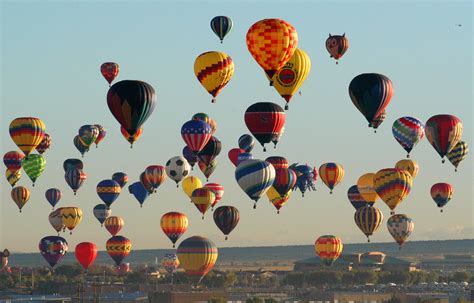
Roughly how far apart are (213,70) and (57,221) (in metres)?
47.7

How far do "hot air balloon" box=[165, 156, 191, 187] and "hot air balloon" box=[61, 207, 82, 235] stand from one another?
64.3 feet

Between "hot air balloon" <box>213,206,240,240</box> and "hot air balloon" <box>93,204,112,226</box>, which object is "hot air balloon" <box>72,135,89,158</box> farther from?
"hot air balloon" <box>213,206,240,240</box>

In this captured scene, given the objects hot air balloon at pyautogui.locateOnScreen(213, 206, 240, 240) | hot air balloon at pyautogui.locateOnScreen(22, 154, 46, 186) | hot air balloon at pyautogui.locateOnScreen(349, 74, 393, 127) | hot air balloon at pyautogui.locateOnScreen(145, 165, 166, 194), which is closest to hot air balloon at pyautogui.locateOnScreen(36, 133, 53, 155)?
hot air balloon at pyautogui.locateOnScreen(22, 154, 46, 186)

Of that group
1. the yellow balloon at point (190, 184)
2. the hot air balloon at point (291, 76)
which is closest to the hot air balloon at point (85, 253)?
the yellow balloon at point (190, 184)

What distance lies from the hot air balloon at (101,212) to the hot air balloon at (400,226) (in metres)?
34.0

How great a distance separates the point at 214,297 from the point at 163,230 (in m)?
26.5

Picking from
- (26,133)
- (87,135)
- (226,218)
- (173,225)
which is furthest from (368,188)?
(26,133)

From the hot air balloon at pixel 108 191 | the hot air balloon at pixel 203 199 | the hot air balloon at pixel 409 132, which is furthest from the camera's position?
the hot air balloon at pixel 108 191

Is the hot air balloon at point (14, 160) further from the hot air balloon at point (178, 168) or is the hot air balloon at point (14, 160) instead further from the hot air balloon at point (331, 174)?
the hot air balloon at point (331, 174)

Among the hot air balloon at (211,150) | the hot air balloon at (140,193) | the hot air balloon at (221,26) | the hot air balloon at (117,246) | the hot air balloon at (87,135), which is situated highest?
the hot air balloon at (221,26)

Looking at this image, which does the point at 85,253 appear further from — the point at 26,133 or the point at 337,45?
the point at 337,45

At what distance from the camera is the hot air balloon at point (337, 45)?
114125mm

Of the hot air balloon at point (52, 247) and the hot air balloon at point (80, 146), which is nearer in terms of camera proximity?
the hot air balloon at point (80, 146)

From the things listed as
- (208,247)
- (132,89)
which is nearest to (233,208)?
(208,247)
